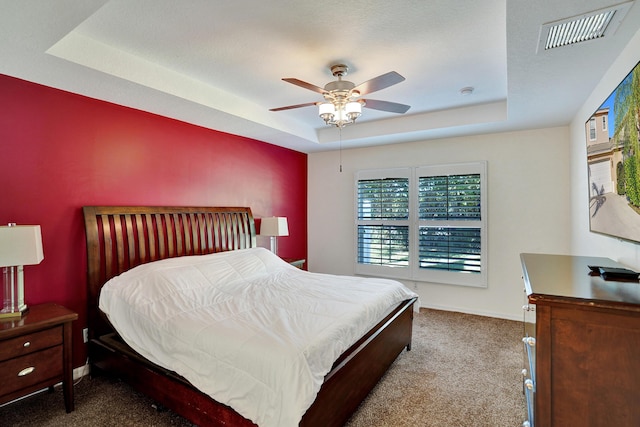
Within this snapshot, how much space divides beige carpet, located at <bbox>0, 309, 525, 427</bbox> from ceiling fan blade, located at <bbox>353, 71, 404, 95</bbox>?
234cm

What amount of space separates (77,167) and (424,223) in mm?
4131

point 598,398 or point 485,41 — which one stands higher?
point 485,41

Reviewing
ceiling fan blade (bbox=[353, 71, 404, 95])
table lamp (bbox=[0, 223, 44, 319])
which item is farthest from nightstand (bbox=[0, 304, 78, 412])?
ceiling fan blade (bbox=[353, 71, 404, 95])

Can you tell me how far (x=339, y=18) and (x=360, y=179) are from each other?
10.8ft

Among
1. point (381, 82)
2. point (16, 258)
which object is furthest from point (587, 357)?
point (16, 258)

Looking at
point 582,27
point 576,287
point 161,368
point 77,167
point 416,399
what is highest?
point 582,27

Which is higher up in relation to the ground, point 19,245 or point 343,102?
point 343,102

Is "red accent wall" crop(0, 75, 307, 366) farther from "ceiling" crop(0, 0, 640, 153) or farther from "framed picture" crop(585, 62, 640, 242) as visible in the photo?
"framed picture" crop(585, 62, 640, 242)

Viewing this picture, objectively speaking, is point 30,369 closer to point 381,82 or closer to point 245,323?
point 245,323

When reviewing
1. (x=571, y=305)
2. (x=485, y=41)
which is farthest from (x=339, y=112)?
(x=571, y=305)

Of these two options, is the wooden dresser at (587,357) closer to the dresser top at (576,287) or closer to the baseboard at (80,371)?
the dresser top at (576,287)

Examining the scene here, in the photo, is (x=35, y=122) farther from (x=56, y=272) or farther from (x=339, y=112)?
(x=339, y=112)

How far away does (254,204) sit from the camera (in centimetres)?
464

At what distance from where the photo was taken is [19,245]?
2152 millimetres
